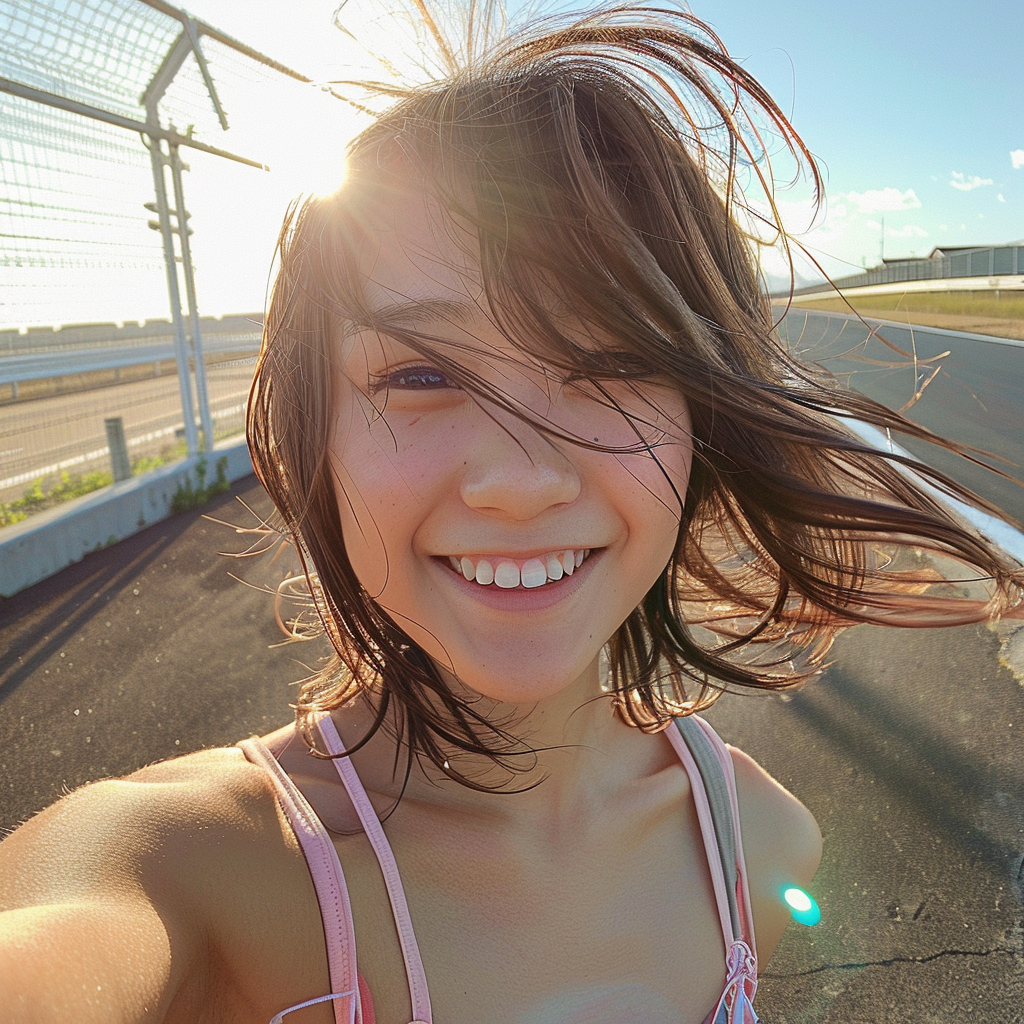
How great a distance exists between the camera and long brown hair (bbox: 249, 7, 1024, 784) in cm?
125

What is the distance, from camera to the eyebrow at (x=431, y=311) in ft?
3.95

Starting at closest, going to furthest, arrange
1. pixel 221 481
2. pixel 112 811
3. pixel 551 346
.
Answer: pixel 112 811 → pixel 551 346 → pixel 221 481

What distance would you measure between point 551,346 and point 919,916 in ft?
6.50

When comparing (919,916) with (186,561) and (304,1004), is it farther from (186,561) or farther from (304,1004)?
(186,561)

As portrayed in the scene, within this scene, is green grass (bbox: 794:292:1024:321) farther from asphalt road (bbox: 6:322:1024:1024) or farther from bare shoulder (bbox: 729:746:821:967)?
bare shoulder (bbox: 729:746:821:967)

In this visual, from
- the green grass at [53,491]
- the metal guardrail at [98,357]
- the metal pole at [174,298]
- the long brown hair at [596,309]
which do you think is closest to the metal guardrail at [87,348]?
the metal guardrail at [98,357]

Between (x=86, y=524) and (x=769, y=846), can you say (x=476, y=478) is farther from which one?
(x=86, y=524)

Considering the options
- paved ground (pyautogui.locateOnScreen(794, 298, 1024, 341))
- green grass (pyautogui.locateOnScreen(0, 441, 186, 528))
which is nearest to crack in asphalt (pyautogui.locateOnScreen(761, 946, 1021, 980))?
green grass (pyautogui.locateOnScreen(0, 441, 186, 528))

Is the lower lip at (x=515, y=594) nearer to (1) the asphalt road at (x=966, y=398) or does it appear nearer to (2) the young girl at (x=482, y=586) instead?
(2) the young girl at (x=482, y=586)

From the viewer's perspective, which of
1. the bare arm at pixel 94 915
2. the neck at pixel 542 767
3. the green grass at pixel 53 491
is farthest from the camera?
the green grass at pixel 53 491

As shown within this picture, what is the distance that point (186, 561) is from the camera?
588 cm

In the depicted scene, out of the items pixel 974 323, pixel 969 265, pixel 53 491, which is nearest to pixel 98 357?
pixel 53 491

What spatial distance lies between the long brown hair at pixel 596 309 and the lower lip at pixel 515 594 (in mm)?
221

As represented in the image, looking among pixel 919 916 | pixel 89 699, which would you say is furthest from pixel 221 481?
pixel 919 916
